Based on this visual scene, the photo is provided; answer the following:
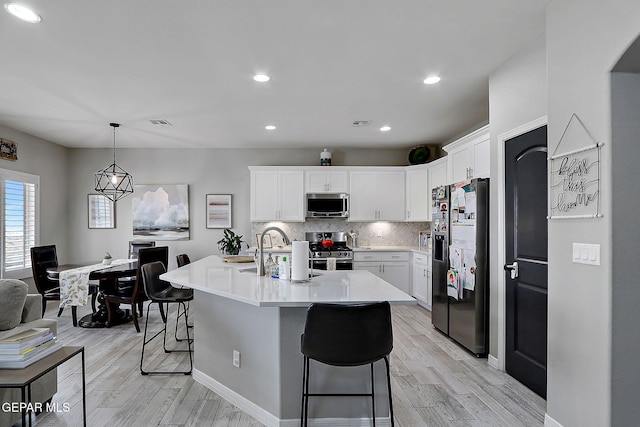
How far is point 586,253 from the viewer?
6.29 ft

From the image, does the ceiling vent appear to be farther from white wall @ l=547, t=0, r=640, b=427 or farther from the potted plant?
white wall @ l=547, t=0, r=640, b=427

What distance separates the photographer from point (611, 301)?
1.77m

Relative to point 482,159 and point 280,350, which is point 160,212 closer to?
point 280,350

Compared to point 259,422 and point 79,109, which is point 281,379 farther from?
point 79,109

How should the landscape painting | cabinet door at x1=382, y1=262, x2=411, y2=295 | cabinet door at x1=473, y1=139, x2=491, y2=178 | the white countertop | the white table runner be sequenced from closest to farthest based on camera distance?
the white countertop → cabinet door at x1=473, y1=139, x2=491, y2=178 → the white table runner → cabinet door at x1=382, y1=262, x2=411, y2=295 → the landscape painting

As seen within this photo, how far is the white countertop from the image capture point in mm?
2047

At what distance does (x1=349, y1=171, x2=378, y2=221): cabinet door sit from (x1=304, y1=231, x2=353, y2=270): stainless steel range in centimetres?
48

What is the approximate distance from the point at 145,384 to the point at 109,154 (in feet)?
16.2

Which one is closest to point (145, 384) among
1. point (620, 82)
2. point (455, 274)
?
point (455, 274)

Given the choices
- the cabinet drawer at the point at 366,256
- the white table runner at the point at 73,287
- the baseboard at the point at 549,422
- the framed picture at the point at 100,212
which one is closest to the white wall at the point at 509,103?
the baseboard at the point at 549,422

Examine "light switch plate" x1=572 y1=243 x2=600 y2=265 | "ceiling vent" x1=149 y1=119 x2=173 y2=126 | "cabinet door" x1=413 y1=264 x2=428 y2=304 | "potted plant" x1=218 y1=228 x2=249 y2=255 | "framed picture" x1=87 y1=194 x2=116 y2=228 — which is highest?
"ceiling vent" x1=149 y1=119 x2=173 y2=126

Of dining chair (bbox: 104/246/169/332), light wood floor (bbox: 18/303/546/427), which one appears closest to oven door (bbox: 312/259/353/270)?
light wood floor (bbox: 18/303/546/427)

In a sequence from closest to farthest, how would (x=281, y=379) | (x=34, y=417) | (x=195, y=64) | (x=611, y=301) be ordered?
(x=611, y=301), (x=281, y=379), (x=34, y=417), (x=195, y=64)

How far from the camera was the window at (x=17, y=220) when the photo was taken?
496 cm
